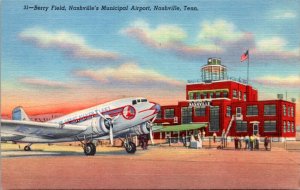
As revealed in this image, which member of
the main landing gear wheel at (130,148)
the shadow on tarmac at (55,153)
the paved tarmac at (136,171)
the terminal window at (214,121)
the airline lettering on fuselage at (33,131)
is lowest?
the paved tarmac at (136,171)

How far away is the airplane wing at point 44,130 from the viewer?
2083cm

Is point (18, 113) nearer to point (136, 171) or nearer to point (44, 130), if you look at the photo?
point (44, 130)

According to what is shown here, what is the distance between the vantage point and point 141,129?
22906 mm

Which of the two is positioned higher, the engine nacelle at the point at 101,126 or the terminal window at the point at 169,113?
the terminal window at the point at 169,113

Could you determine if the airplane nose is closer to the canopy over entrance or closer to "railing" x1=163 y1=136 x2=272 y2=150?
the canopy over entrance

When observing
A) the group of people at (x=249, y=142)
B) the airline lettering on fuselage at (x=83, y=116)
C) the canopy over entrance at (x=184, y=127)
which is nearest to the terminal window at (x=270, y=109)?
the group of people at (x=249, y=142)

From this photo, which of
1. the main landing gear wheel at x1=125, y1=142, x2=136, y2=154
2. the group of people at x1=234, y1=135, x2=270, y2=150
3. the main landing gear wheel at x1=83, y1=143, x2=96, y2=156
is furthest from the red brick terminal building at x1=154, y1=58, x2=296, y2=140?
the main landing gear wheel at x1=83, y1=143, x2=96, y2=156

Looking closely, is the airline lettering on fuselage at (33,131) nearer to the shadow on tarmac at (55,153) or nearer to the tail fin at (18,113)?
the shadow on tarmac at (55,153)

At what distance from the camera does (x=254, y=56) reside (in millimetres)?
19641

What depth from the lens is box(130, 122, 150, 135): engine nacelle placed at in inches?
896

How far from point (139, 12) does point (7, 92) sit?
6719 millimetres

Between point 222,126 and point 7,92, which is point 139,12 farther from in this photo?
point 222,126

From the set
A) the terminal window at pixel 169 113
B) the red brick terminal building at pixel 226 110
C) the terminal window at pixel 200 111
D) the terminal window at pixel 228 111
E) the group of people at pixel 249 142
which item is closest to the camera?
the red brick terminal building at pixel 226 110

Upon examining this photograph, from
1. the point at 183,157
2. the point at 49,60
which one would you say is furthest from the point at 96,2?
the point at 183,157
